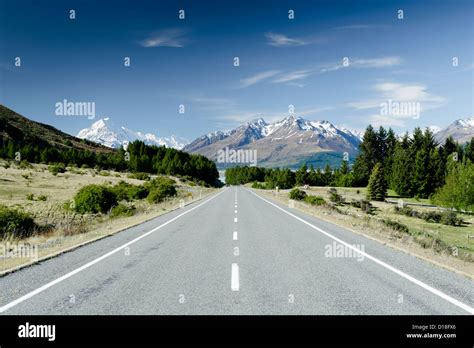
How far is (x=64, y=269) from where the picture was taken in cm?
782

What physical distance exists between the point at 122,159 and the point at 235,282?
113399 millimetres

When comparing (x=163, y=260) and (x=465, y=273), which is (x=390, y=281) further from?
(x=163, y=260)

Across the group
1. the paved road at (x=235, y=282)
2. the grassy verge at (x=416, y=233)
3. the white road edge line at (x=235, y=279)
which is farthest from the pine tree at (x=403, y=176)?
the white road edge line at (x=235, y=279)

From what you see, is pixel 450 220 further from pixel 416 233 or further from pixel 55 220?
pixel 55 220

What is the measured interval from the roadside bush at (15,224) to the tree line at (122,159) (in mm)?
79323

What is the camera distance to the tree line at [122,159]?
93.4 meters

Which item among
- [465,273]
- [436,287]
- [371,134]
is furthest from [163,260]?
[371,134]

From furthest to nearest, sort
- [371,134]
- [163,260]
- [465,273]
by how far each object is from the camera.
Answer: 1. [371,134]
2. [163,260]
3. [465,273]

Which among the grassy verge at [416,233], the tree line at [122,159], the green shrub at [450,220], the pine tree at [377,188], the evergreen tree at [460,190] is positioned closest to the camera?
the grassy verge at [416,233]

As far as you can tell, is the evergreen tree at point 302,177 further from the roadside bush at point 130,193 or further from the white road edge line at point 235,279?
the white road edge line at point 235,279

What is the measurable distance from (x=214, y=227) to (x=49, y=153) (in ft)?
309

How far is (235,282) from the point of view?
22.0ft
